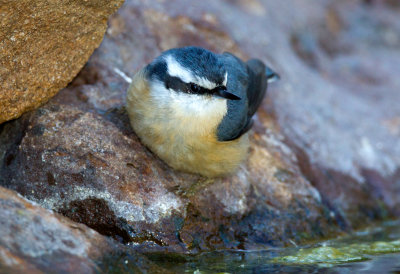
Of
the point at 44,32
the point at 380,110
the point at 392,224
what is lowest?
the point at 392,224

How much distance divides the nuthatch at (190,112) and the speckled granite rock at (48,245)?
44.4 inches

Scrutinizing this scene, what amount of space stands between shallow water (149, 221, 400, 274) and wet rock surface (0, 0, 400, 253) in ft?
0.68

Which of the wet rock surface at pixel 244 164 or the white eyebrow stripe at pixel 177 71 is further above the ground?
the white eyebrow stripe at pixel 177 71

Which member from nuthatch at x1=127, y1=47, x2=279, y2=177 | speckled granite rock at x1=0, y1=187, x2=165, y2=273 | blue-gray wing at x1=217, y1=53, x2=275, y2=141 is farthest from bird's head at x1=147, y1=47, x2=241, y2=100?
speckled granite rock at x1=0, y1=187, x2=165, y2=273

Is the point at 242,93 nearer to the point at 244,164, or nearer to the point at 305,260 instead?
the point at 244,164

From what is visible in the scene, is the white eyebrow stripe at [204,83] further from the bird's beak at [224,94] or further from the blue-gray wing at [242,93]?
the blue-gray wing at [242,93]

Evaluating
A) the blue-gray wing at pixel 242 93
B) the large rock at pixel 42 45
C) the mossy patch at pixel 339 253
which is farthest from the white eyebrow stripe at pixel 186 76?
the mossy patch at pixel 339 253

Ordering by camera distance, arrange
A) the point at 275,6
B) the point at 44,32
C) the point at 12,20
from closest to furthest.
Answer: the point at 12,20 < the point at 44,32 < the point at 275,6

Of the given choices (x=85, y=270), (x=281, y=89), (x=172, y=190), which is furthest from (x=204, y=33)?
(x=85, y=270)

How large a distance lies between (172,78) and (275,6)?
173 inches

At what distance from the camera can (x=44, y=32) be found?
392 centimetres

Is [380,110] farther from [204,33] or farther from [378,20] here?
[378,20]

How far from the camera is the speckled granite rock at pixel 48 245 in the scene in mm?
2736

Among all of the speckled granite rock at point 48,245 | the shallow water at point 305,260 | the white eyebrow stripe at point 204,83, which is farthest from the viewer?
the white eyebrow stripe at point 204,83
